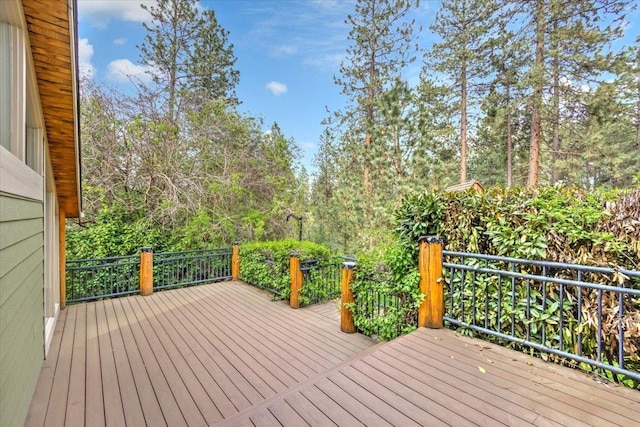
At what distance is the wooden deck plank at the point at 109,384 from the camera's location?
2188 millimetres

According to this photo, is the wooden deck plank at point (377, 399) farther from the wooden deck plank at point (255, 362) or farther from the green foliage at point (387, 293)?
the green foliage at point (387, 293)

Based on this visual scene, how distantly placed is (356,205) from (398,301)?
828cm

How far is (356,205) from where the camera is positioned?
11523mm

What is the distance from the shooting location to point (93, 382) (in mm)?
2666

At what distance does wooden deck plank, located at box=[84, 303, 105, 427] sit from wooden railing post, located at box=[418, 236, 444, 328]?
310 centimetres

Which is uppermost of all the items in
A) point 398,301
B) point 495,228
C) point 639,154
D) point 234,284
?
point 639,154

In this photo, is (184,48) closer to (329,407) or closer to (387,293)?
(387,293)

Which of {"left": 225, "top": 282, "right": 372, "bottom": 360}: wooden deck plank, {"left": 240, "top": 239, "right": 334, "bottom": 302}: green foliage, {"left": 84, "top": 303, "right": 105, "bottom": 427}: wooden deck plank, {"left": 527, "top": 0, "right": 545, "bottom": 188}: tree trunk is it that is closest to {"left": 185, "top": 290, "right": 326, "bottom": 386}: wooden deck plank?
{"left": 225, "top": 282, "right": 372, "bottom": 360}: wooden deck plank

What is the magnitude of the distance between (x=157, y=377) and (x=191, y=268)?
4.30 m

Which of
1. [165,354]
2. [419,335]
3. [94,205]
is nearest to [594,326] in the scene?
[419,335]

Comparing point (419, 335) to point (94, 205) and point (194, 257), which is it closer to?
point (194, 257)

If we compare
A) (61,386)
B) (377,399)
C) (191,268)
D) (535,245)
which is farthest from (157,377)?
(191,268)

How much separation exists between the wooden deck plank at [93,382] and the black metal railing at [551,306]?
11.1 feet

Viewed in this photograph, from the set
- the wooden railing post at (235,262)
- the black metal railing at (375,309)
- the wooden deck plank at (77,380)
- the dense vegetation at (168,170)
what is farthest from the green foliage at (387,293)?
the dense vegetation at (168,170)
